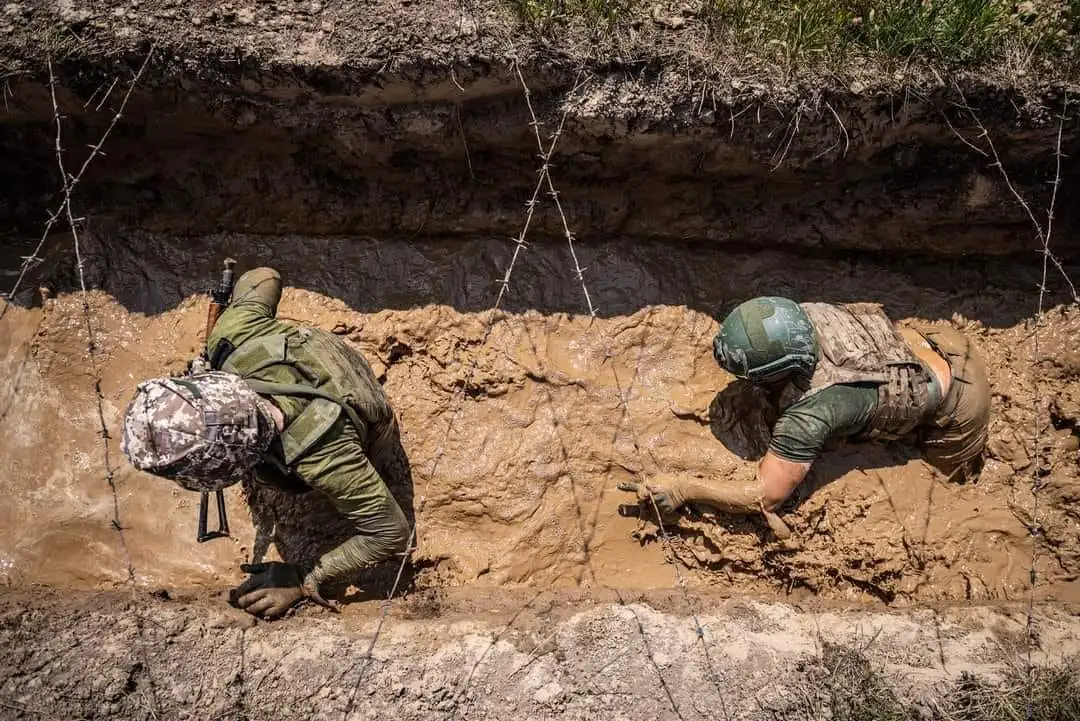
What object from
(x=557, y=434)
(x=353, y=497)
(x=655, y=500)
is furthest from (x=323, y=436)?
(x=655, y=500)

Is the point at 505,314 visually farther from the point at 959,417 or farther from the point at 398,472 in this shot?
the point at 959,417

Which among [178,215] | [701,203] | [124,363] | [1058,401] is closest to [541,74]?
[701,203]

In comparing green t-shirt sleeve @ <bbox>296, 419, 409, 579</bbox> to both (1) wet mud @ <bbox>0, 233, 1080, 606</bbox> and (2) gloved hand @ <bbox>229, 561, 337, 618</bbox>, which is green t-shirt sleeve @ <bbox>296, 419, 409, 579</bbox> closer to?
(2) gloved hand @ <bbox>229, 561, 337, 618</bbox>

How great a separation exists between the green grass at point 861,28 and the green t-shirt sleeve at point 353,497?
2.14 metres

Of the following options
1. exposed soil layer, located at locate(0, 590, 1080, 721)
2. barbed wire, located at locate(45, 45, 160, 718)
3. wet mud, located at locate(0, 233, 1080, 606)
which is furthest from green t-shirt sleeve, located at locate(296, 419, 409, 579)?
barbed wire, located at locate(45, 45, 160, 718)

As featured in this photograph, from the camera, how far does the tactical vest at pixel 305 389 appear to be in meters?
2.87

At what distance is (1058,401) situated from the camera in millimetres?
3834

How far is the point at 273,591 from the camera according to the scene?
3.11 meters

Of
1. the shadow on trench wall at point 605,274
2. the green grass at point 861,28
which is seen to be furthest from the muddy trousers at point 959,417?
the green grass at point 861,28

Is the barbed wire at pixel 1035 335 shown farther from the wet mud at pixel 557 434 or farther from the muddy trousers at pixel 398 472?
the muddy trousers at pixel 398 472

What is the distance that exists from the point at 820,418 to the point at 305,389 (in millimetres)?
2375

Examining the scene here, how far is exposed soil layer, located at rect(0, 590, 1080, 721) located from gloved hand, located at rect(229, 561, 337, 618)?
3.1 inches

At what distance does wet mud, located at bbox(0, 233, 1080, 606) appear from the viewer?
11.8 ft

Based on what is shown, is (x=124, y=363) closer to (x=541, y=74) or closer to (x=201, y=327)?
(x=201, y=327)
